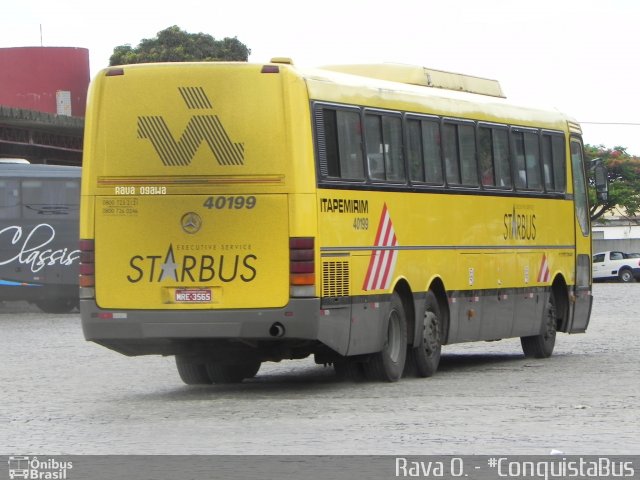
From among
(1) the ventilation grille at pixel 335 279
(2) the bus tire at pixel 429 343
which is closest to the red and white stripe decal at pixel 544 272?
(2) the bus tire at pixel 429 343

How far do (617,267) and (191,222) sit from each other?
51960 mm

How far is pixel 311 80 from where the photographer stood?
15.4 meters

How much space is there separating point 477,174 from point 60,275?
19.6 m

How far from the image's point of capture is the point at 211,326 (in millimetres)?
14922

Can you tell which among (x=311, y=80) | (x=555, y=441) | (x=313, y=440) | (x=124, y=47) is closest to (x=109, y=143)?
(x=311, y=80)

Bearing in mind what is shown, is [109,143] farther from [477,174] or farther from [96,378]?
[477,174]

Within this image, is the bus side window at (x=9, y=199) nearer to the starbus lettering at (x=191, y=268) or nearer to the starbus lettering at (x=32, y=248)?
the starbus lettering at (x=32, y=248)

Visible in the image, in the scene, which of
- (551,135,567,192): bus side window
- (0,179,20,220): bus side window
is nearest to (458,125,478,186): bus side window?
(551,135,567,192): bus side window

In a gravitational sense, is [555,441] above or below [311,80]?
below

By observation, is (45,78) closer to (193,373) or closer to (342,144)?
(193,373)

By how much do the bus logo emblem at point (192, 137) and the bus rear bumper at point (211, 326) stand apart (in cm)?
144

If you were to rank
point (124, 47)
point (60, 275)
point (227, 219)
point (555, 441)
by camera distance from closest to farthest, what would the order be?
point (555, 441)
point (227, 219)
point (60, 275)
point (124, 47)

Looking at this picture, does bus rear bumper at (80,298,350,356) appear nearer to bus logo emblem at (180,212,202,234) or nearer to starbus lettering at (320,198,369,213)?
bus logo emblem at (180,212,202,234)

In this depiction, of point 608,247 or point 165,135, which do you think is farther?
point 608,247
